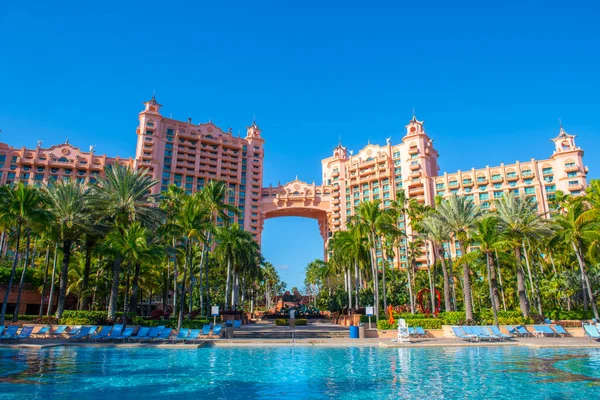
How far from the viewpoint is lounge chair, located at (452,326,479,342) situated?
2611 cm

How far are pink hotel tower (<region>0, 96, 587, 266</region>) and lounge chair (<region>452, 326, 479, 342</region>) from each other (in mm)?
68397

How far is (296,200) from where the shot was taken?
4599 inches

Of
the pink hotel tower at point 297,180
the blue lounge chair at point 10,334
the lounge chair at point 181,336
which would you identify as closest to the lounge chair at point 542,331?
the lounge chair at point 181,336

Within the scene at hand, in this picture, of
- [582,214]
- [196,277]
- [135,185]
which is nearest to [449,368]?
[582,214]

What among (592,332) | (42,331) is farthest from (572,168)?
(42,331)

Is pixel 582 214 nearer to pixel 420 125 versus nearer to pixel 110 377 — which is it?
pixel 110 377

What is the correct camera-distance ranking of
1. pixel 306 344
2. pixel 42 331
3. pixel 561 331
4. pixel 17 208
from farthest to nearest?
1. pixel 17 208
2. pixel 561 331
3. pixel 42 331
4. pixel 306 344

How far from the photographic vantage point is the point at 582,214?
32844 millimetres

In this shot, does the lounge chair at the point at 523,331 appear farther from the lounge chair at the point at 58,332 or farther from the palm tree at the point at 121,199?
the lounge chair at the point at 58,332

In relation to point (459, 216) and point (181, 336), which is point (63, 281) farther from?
point (459, 216)

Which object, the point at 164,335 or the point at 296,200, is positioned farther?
the point at 296,200

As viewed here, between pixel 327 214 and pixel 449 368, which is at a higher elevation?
pixel 327 214

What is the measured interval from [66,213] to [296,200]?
86.1 m

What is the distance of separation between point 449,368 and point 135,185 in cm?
2818
